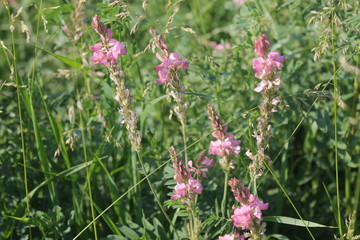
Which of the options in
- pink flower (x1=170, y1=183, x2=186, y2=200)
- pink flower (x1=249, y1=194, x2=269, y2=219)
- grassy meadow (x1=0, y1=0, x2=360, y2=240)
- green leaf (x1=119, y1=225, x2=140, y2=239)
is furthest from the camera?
grassy meadow (x1=0, y1=0, x2=360, y2=240)

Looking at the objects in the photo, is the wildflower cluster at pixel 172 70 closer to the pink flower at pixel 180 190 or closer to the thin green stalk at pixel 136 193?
the pink flower at pixel 180 190

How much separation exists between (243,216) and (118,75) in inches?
25.4

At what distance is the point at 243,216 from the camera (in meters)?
1.76

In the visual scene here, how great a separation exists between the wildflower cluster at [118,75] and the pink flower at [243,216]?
1.36ft

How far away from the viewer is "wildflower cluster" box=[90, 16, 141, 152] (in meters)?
1.90

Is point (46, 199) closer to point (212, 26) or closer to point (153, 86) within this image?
point (153, 86)

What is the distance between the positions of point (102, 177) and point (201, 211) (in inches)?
22.4

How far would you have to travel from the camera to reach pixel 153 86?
2842 mm

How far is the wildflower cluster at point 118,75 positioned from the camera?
190 cm

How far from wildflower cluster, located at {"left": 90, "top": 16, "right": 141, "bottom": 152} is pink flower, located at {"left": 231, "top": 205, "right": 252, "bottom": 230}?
1.36 feet

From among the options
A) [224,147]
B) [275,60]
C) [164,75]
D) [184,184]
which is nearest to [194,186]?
[184,184]

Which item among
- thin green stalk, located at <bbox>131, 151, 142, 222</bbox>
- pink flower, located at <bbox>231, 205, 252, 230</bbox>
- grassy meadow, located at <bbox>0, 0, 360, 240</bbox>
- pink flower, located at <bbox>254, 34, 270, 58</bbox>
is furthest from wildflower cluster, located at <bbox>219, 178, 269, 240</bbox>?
thin green stalk, located at <bbox>131, 151, 142, 222</bbox>

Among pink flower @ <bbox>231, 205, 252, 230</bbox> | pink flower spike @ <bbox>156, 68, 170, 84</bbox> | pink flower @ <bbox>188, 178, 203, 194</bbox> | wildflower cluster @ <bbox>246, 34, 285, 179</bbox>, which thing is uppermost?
pink flower spike @ <bbox>156, 68, 170, 84</bbox>

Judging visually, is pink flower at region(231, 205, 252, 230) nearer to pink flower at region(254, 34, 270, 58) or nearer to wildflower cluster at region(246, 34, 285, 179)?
wildflower cluster at region(246, 34, 285, 179)
